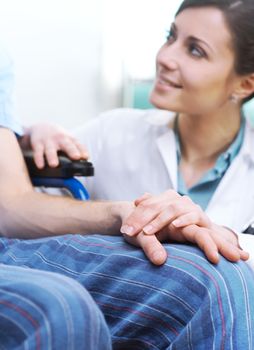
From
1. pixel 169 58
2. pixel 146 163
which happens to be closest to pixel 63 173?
pixel 146 163

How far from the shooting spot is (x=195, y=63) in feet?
4.91

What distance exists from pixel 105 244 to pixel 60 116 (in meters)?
1.54

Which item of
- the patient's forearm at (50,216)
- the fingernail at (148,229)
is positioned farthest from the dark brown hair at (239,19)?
the fingernail at (148,229)

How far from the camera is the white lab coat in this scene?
4.65ft

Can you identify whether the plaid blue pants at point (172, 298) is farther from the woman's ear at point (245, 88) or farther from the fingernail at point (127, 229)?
the woman's ear at point (245, 88)

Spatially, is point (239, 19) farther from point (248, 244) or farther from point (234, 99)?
point (248, 244)

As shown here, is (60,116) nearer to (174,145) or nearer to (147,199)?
(174,145)

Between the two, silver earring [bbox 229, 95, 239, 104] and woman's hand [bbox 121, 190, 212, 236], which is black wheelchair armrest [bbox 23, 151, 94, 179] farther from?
silver earring [bbox 229, 95, 239, 104]

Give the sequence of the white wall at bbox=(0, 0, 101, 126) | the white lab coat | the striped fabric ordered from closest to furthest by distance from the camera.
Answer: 1. the striped fabric
2. the white lab coat
3. the white wall at bbox=(0, 0, 101, 126)

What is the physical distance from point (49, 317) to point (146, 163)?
3.14 feet

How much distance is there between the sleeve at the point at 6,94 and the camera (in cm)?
119

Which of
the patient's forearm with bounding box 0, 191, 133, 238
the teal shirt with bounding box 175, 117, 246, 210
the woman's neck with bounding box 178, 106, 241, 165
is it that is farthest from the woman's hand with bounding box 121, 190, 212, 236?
the woman's neck with bounding box 178, 106, 241, 165

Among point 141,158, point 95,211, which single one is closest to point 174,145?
point 141,158

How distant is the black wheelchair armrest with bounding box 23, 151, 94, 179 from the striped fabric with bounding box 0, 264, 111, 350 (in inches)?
18.2
